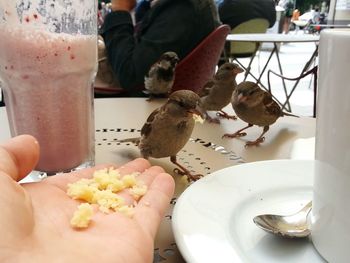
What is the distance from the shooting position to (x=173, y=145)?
61cm

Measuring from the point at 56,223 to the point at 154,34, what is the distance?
1082mm

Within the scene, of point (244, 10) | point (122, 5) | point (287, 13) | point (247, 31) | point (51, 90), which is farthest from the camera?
point (287, 13)

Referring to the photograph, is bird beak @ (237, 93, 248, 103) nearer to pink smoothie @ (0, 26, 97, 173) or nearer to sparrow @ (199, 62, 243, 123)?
sparrow @ (199, 62, 243, 123)

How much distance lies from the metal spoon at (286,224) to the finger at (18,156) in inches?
8.3

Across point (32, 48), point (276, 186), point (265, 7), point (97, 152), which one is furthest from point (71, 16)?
point (265, 7)

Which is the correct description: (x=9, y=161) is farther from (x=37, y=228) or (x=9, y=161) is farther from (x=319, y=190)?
(x=319, y=190)

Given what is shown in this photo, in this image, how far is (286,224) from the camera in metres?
0.34

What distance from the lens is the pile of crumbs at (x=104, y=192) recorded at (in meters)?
0.35

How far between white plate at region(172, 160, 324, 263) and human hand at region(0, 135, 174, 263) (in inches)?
1.2

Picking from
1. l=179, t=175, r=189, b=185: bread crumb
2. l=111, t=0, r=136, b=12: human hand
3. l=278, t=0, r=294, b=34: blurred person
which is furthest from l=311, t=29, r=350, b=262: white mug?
l=278, t=0, r=294, b=34: blurred person

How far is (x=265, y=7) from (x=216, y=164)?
2206 mm

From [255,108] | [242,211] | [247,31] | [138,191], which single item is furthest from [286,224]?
[247,31]

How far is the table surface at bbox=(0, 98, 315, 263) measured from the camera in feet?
1.98

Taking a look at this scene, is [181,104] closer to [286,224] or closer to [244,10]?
[286,224]
